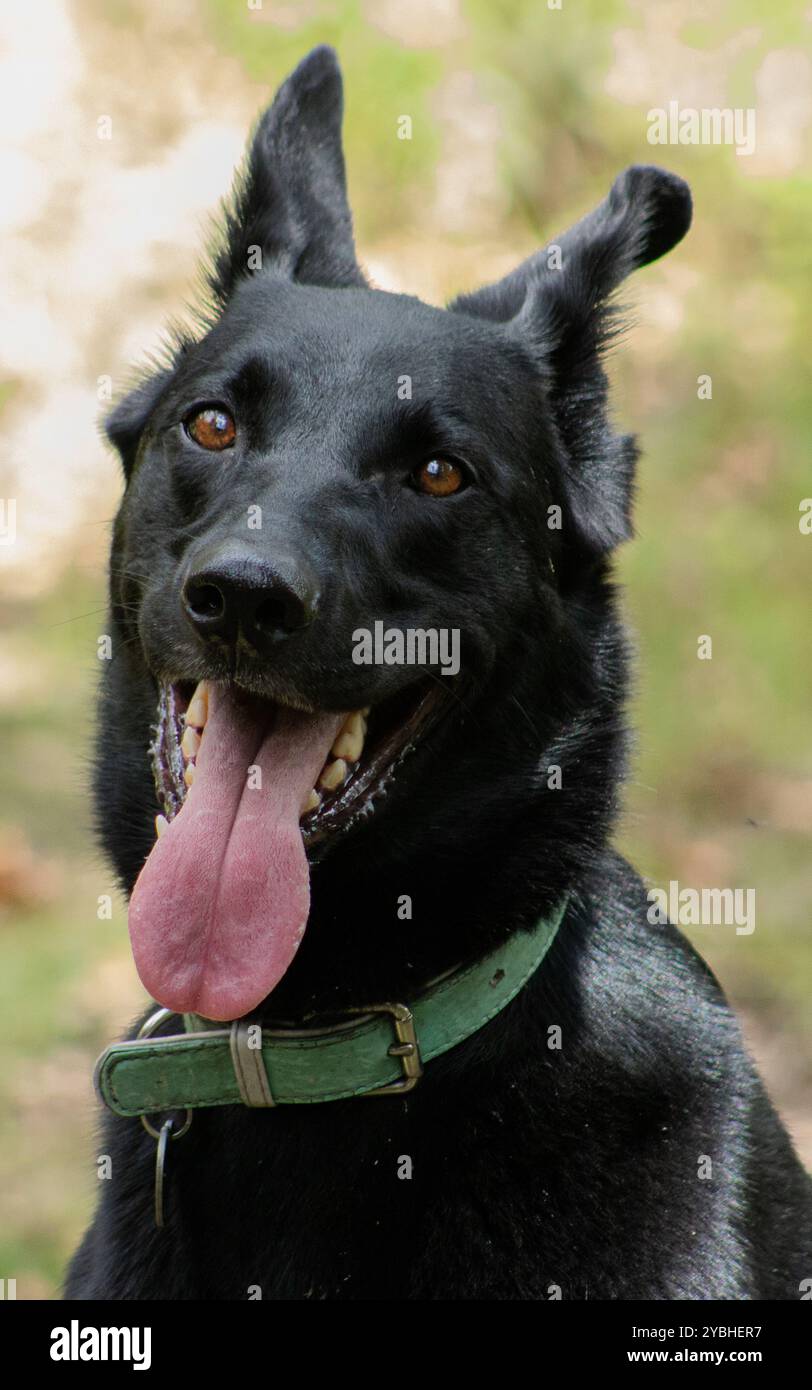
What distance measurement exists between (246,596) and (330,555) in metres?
0.23

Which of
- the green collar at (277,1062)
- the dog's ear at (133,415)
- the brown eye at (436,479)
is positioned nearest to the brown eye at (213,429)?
the dog's ear at (133,415)

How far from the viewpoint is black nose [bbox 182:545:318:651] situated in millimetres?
2283

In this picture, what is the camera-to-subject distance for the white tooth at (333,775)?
2.55 m

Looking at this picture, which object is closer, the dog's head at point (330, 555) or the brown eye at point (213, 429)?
the dog's head at point (330, 555)

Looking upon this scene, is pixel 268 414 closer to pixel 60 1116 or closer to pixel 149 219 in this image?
pixel 60 1116

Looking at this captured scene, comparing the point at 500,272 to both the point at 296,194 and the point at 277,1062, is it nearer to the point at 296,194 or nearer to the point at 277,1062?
the point at 296,194

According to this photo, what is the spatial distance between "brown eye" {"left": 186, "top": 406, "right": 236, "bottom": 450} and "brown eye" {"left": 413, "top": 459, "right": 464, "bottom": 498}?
0.35 metres

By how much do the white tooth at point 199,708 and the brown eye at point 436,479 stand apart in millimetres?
530

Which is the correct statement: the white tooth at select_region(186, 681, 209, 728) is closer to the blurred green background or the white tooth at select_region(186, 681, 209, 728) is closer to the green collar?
the green collar

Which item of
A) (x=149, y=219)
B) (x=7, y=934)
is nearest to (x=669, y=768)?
(x=7, y=934)

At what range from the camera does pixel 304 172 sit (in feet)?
10.6

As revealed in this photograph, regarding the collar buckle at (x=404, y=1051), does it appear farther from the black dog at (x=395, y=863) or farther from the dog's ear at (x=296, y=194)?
the dog's ear at (x=296, y=194)

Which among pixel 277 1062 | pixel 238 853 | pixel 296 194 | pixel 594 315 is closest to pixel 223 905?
pixel 238 853

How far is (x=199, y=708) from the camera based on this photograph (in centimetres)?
261
